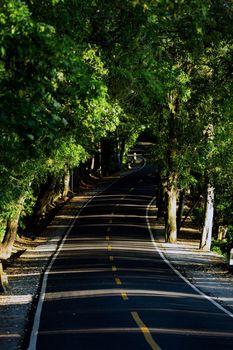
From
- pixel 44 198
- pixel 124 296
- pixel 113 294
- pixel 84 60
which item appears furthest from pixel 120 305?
pixel 44 198

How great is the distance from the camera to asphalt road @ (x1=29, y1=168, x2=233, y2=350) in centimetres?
1470

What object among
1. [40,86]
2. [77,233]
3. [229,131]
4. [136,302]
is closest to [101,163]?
[77,233]

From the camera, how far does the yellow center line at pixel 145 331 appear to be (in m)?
13.9

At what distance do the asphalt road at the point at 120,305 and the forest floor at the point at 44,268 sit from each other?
1.60ft

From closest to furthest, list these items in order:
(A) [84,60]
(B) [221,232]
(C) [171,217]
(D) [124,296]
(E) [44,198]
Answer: (A) [84,60] < (D) [124,296] < (C) [171,217] < (B) [221,232] < (E) [44,198]

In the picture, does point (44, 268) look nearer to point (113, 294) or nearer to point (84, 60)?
point (113, 294)

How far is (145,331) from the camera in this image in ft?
50.8

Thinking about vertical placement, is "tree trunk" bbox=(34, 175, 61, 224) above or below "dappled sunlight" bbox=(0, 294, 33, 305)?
above

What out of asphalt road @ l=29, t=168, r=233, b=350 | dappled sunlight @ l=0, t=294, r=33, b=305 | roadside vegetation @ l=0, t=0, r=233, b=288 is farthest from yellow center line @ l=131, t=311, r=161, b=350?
dappled sunlight @ l=0, t=294, r=33, b=305

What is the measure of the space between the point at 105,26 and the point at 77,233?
1216 inches

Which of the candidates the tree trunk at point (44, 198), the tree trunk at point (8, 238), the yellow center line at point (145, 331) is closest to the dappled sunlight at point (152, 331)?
the yellow center line at point (145, 331)

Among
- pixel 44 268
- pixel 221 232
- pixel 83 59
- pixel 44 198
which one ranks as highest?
pixel 83 59

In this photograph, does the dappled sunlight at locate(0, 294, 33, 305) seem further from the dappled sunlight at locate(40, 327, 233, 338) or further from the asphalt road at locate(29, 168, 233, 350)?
the dappled sunlight at locate(40, 327, 233, 338)

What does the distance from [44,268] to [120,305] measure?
1131 cm
